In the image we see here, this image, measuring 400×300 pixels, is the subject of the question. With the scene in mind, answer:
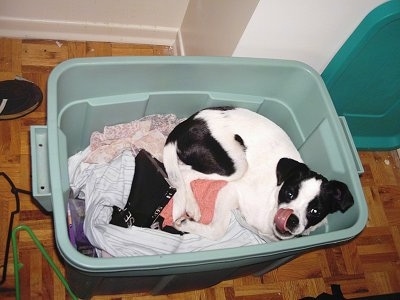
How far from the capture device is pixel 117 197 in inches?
62.4

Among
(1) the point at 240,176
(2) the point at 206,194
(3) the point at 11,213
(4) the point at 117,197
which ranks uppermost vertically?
(1) the point at 240,176

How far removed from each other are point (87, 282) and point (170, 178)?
43cm

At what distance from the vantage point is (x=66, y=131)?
1.56 m

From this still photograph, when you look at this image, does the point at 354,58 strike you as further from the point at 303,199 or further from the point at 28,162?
the point at 28,162

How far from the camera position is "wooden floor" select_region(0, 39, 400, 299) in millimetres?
1610

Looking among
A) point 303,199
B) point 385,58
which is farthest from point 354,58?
point 303,199

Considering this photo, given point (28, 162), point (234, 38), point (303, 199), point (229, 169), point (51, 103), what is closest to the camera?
point (51, 103)

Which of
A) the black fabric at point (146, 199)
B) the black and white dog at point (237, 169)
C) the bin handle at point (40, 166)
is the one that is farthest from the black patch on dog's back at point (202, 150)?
the bin handle at point (40, 166)

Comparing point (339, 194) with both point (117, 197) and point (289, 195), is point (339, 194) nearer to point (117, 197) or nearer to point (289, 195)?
point (289, 195)

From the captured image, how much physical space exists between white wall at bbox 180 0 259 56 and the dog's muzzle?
0.65 metres

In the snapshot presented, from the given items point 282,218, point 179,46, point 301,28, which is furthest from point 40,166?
point 179,46

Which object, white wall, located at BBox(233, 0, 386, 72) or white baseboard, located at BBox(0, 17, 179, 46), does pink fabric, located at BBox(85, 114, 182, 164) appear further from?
white baseboard, located at BBox(0, 17, 179, 46)

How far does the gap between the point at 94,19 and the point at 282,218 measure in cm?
133

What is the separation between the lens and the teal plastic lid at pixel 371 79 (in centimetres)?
163
